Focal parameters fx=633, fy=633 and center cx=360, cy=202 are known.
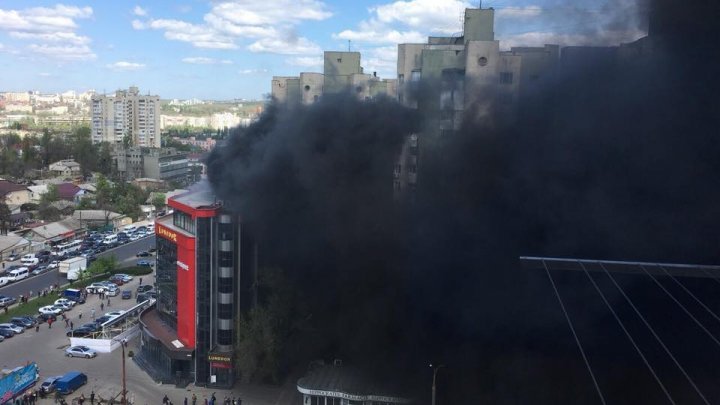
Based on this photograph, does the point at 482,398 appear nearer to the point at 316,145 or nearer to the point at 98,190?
the point at 316,145

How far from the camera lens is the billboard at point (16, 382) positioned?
1585 centimetres

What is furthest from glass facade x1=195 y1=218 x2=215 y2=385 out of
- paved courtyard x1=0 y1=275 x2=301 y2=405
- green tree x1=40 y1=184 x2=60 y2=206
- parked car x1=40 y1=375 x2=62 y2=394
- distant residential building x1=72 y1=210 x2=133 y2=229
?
green tree x1=40 y1=184 x2=60 y2=206

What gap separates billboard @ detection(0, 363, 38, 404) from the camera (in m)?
15.9

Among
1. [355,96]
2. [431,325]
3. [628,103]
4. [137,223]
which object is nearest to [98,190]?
[137,223]

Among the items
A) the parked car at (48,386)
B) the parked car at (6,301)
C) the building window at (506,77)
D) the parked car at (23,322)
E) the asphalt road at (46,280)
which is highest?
the building window at (506,77)

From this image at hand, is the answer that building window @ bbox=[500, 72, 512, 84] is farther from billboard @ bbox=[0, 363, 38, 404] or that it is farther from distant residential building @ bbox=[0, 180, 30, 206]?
distant residential building @ bbox=[0, 180, 30, 206]

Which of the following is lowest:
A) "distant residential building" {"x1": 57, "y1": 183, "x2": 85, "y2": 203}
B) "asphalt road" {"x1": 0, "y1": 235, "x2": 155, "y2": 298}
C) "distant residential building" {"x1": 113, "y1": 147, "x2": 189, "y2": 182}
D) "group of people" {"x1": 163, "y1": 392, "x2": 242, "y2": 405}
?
"asphalt road" {"x1": 0, "y1": 235, "x2": 155, "y2": 298}

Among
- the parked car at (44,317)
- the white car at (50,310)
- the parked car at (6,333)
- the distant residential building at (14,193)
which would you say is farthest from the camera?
the distant residential building at (14,193)

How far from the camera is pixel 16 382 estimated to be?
16.4 meters

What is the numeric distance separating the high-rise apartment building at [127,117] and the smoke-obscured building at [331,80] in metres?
55.8

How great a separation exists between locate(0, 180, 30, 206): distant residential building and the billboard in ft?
105

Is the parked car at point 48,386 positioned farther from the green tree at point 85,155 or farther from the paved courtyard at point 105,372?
the green tree at point 85,155

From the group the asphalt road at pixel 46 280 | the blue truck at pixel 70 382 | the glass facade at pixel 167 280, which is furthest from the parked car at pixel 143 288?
the blue truck at pixel 70 382

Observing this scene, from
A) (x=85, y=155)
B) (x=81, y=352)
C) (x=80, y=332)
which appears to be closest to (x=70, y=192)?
(x=85, y=155)
